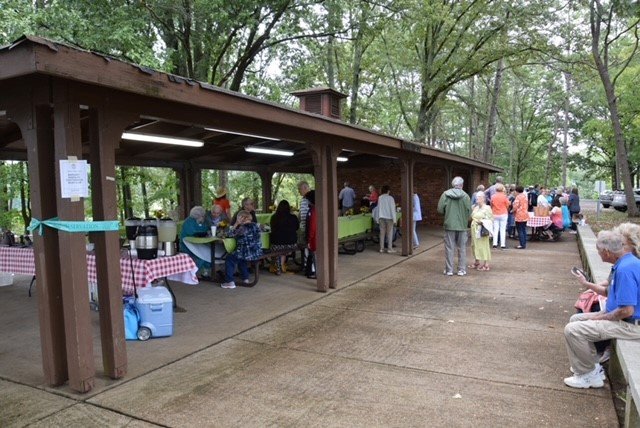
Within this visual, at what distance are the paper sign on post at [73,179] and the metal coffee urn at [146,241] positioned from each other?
1.50m

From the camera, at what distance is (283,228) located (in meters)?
8.24

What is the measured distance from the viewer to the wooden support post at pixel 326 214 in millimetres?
7056

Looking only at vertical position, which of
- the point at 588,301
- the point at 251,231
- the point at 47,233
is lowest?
the point at 588,301

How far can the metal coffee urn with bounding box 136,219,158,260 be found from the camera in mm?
5031

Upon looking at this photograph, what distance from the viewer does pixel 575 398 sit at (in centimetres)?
355

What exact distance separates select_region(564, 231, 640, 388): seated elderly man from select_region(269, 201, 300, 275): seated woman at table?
517 centimetres

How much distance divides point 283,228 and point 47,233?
483 cm

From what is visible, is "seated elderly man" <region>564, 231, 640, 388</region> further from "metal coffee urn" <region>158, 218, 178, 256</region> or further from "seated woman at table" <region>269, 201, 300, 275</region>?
"seated woman at table" <region>269, 201, 300, 275</region>

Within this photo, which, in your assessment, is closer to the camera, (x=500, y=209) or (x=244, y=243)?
(x=244, y=243)

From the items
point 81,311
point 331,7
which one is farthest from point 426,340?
point 331,7

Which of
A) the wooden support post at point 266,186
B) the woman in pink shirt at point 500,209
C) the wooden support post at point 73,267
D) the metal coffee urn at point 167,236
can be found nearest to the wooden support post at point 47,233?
the wooden support post at point 73,267

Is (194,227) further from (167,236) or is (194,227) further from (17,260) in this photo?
(17,260)

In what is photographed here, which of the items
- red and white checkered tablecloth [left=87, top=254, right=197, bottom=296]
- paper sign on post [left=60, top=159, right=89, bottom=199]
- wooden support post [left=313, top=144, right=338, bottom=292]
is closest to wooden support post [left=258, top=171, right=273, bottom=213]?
wooden support post [left=313, top=144, right=338, bottom=292]

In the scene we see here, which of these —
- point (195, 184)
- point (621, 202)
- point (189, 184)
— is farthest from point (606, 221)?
point (189, 184)
